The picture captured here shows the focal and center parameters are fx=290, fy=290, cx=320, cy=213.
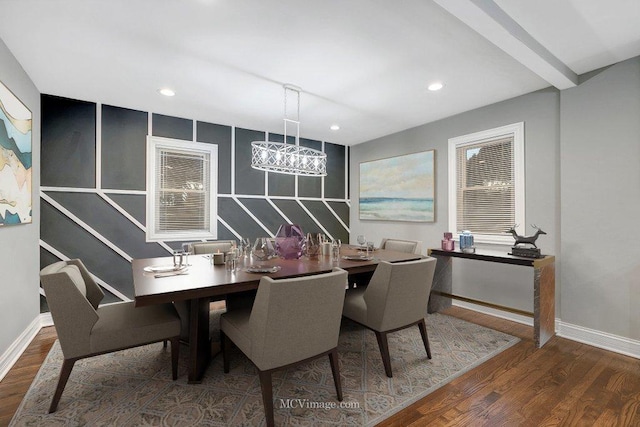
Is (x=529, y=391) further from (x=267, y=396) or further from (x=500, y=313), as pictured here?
(x=267, y=396)

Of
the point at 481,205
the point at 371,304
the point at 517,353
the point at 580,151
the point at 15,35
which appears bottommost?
the point at 517,353

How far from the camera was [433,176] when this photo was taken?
4262 millimetres

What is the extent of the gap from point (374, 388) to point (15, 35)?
3722mm

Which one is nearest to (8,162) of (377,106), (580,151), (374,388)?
(374,388)

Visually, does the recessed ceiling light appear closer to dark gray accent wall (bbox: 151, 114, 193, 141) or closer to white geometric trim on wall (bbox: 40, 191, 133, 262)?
dark gray accent wall (bbox: 151, 114, 193, 141)

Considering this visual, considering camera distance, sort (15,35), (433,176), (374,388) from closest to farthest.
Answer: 1. (374,388)
2. (15,35)
3. (433,176)

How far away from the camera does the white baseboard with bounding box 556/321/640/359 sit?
8.38 ft

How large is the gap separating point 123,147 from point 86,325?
270 cm

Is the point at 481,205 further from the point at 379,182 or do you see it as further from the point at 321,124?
the point at 321,124

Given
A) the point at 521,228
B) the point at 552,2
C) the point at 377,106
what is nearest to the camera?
the point at 552,2

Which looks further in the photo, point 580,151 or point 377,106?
point 377,106

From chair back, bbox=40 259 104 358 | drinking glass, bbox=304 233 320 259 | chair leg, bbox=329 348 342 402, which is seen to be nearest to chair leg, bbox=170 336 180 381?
chair back, bbox=40 259 104 358

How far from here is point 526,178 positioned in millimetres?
3328

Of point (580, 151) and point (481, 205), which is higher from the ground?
point (580, 151)
